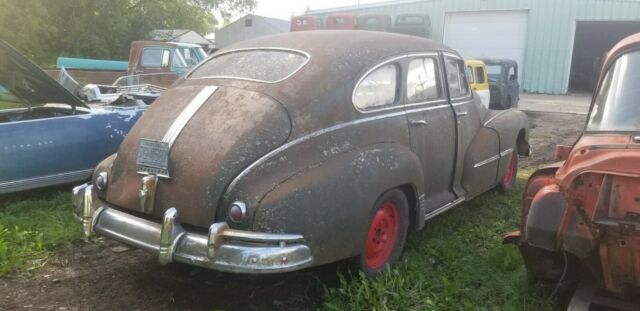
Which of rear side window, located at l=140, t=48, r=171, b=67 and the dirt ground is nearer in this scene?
the dirt ground

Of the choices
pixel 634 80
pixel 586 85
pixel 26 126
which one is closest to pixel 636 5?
pixel 586 85

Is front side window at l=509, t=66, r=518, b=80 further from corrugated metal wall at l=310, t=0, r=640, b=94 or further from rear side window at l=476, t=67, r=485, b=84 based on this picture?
corrugated metal wall at l=310, t=0, r=640, b=94

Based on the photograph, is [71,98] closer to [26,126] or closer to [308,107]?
[26,126]

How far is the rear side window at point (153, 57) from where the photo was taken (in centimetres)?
1152

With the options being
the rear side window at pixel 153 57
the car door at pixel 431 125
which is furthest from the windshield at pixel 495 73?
the car door at pixel 431 125

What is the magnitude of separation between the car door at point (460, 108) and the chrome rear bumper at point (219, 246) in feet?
6.92

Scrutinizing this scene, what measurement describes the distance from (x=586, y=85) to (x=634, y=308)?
22542mm

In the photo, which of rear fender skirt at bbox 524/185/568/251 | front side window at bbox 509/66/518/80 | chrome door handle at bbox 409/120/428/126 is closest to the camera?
rear fender skirt at bbox 524/185/568/251

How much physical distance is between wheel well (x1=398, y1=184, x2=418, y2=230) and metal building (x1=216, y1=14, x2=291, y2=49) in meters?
22.0

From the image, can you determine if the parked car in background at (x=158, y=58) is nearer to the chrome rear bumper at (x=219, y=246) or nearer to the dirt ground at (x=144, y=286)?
the dirt ground at (x=144, y=286)

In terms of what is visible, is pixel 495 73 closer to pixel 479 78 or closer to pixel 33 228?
pixel 479 78

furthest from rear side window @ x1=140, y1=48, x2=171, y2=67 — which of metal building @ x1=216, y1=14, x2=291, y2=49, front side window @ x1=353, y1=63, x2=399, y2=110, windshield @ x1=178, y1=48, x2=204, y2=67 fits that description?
metal building @ x1=216, y1=14, x2=291, y2=49

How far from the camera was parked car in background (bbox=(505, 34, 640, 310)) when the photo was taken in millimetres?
2561

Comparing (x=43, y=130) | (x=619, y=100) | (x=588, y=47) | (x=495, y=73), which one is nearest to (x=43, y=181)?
(x=43, y=130)
